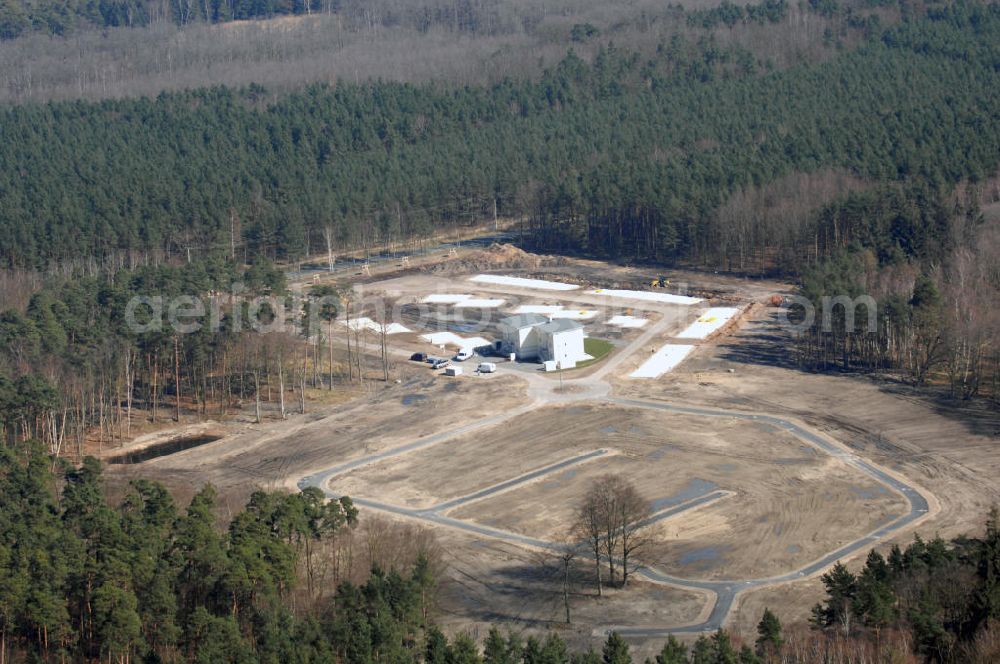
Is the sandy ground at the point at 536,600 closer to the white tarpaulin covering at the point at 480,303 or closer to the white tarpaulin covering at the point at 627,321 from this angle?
the white tarpaulin covering at the point at 627,321

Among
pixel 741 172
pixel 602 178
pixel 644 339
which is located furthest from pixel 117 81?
pixel 644 339

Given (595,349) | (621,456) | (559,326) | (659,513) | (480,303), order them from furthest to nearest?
1. (480,303)
2. (595,349)
3. (559,326)
4. (621,456)
5. (659,513)

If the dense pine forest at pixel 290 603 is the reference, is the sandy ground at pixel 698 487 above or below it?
below

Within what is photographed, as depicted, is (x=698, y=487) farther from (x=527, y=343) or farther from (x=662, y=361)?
(x=527, y=343)

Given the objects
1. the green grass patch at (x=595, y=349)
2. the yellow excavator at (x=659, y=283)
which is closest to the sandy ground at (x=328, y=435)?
the green grass patch at (x=595, y=349)

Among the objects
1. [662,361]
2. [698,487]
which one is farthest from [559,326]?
[698,487]

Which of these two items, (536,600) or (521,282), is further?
(521,282)

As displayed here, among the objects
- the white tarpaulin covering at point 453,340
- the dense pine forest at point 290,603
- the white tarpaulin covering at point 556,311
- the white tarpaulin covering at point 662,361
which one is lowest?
the white tarpaulin covering at point 453,340

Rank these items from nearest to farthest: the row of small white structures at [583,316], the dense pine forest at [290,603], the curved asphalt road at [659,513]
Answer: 1. the dense pine forest at [290,603]
2. the curved asphalt road at [659,513]
3. the row of small white structures at [583,316]
